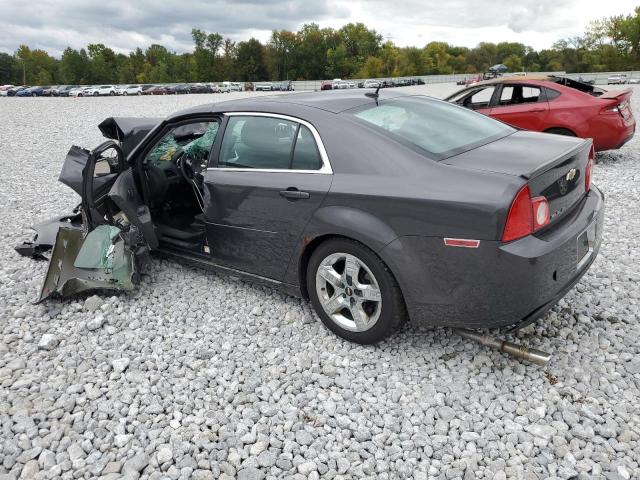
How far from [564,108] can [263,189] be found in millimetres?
6239

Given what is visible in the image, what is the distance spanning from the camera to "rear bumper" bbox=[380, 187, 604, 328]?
8.46ft

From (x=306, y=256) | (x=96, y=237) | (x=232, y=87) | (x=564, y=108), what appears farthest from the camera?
(x=232, y=87)

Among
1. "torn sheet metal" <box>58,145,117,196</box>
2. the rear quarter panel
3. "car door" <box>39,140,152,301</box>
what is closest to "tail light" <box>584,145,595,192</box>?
the rear quarter panel

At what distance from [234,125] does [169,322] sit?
1.57 meters

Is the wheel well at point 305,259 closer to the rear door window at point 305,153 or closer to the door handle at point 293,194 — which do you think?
Result: the door handle at point 293,194

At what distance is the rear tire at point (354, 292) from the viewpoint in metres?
3.02

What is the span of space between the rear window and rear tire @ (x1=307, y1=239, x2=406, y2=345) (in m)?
0.75

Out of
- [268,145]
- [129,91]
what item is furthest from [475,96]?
[129,91]

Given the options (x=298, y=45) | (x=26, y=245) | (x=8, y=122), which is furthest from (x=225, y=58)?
(x=26, y=245)

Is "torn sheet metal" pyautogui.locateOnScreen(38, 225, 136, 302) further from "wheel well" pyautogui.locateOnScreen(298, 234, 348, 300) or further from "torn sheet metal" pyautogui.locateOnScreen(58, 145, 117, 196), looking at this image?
"wheel well" pyautogui.locateOnScreen(298, 234, 348, 300)

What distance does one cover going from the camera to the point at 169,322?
383 cm

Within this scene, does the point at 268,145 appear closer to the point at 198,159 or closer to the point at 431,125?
the point at 431,125

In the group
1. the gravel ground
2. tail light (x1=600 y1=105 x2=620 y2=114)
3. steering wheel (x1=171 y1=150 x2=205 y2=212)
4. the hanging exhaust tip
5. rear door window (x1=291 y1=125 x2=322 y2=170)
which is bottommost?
the gravel ground

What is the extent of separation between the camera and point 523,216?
2.59 metres
